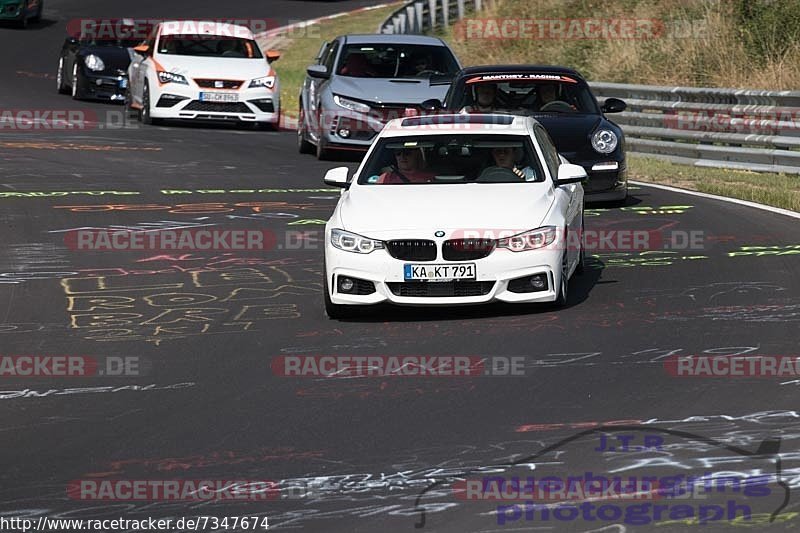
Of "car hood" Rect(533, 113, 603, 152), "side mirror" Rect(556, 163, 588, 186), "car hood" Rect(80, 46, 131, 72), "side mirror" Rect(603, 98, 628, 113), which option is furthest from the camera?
"car hood" Rect(80, 46, 131, 72)

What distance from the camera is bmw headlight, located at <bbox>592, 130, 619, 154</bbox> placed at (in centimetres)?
1672

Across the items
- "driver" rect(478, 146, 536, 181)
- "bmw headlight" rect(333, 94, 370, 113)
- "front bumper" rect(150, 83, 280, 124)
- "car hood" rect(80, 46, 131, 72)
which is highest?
"driver" rect(478, 146, 536, 181)

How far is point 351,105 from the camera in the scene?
21.1m

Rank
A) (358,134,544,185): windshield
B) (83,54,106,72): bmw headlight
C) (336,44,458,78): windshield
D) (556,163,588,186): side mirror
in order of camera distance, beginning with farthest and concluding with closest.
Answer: (83,54,106,72): bmw headlight < (336,44,458,78): windshield < (358,134,544,185): windshield < (556,163,588,186): side mirror

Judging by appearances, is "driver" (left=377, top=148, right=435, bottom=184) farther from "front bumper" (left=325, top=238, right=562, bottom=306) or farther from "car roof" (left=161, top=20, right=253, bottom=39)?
"car roof" (left=161, top=20, right=253, bottom=39)

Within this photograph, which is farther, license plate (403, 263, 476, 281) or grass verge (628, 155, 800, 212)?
grass verge (628, 155, 800, 212)

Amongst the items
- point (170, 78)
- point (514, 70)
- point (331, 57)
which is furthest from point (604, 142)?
point (170, 78)

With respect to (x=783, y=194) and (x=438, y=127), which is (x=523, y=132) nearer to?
(x=438, y=127)

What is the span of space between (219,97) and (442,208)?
47.8 ft

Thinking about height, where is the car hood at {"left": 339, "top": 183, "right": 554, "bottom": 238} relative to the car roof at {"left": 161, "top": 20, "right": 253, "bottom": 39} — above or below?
above

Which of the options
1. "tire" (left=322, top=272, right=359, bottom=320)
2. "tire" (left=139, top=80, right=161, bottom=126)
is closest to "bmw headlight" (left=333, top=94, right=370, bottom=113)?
"tire" (left=139, top=80, right=161, bottom=126)

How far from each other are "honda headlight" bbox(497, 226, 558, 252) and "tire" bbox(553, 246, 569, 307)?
201 millimetres

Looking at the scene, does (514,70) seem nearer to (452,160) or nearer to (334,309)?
(452,160)

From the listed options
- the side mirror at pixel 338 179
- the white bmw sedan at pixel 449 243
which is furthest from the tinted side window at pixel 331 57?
the white bmw sedan at pixel 449 243
